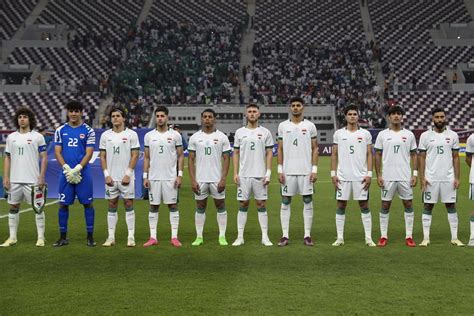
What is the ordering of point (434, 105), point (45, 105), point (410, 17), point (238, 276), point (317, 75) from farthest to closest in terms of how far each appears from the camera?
point (410, 17) → point (317, 75) → point (45, 105) → point (434, 105) → point (238, 276)

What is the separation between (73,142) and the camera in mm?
10555

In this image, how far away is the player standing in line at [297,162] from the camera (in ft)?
34.6

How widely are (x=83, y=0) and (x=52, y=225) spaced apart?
47343mm

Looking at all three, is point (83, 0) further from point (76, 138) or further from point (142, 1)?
point (76, 138)

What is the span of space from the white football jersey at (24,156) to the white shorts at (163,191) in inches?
72.4

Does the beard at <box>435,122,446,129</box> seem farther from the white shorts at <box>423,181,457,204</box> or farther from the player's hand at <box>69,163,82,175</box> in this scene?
the player's hand at <box>69,163,82,175</box>

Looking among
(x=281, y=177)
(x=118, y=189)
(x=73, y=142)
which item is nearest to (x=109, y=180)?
(x=118, y=189)

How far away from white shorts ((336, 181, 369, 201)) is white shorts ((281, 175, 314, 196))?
45cm

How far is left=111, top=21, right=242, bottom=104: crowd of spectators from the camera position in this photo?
45.1 meters

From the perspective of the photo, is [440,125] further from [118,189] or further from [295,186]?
[118,189]

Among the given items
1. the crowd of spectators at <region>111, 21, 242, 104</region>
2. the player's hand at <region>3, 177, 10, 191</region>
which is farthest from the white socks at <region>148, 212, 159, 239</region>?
the crowd of spectators at <region>111, 21, 242, 104</region>

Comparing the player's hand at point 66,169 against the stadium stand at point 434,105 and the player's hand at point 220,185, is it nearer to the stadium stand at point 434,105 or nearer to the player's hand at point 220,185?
the player's hand at point 220,185

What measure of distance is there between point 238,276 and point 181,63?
4093 cm

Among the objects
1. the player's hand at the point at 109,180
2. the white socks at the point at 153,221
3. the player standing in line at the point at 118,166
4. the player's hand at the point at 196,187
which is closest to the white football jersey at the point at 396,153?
the player's hand at the point at 196,187
